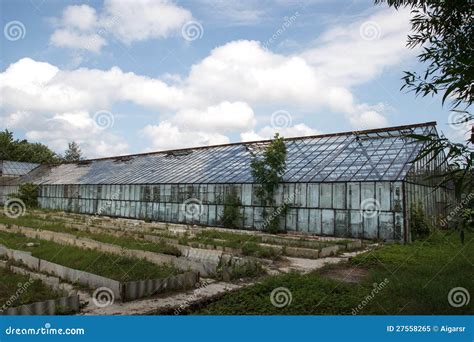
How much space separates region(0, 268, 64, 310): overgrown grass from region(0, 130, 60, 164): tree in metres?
59.2

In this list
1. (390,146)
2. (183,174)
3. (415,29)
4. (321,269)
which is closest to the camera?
(415,29)

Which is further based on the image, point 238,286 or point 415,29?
point 238,286

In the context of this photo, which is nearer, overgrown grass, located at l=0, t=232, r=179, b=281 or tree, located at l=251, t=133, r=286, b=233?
overgrown grass, located at l=0, t=232, r=179, b=281

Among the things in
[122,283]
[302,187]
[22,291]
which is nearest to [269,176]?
[302,187]

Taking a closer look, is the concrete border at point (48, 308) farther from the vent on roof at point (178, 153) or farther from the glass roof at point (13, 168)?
the glass roof at point (13, 168)

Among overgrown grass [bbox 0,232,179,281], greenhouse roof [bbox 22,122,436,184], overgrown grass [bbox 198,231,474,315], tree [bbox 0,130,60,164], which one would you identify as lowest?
overgrown grass [bbox 198,231,474,315]

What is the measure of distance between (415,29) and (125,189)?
1077 inches

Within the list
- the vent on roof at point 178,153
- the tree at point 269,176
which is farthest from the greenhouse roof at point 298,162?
the tree at point 269,176

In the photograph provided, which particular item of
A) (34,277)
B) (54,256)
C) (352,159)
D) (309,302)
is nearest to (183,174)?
(352,159)

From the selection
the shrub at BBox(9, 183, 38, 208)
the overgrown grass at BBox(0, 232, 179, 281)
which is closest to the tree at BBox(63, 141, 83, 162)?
the shrub at BBox(9, 183, 38, 208)

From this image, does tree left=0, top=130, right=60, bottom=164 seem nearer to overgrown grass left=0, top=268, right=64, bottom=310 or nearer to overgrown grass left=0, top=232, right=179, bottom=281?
overgrown grass left=0, top=232, right=179, bottom=281

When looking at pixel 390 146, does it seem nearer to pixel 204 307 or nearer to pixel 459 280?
pixel 459 280

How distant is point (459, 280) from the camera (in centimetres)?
873

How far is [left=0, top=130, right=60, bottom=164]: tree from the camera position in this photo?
62.8 meters
